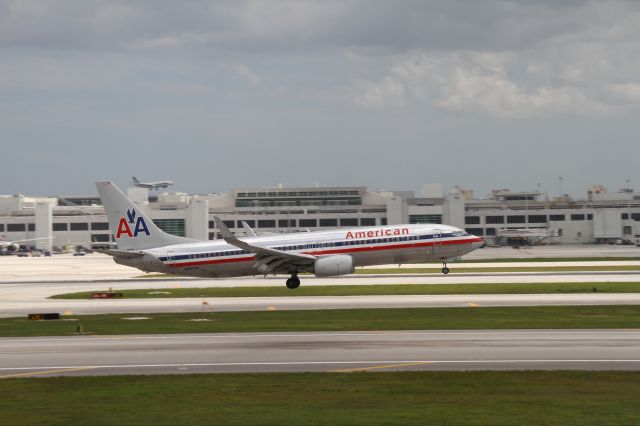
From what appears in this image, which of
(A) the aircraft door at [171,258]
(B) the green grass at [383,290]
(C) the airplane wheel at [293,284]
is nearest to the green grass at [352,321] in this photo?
(B) the green grass at [383,290]

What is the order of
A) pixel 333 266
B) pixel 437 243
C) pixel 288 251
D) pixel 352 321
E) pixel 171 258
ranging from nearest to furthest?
1. pixel 352 321
2. pixel 333 266
3. pixel 288 251
4. pixel 171 258
5. pixel 437 243

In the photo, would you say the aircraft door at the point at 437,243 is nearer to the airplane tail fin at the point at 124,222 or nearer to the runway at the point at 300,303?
the runway at the point at 300,303

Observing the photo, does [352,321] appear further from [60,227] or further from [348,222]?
[60,227]

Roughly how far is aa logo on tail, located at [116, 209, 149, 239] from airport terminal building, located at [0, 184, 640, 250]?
Result: 266ft

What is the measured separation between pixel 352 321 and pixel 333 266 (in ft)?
70.9

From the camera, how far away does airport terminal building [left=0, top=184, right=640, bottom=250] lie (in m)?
151

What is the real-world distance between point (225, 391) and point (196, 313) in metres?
22.1

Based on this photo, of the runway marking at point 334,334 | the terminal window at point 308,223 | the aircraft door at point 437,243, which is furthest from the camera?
the terminal window at point 308,223

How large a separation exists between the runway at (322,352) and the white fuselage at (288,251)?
28.0 metres

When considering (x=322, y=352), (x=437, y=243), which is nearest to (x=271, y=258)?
(x=437, y=243)

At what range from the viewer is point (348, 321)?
1513 inches

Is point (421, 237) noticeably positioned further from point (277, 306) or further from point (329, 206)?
point (329, 206)

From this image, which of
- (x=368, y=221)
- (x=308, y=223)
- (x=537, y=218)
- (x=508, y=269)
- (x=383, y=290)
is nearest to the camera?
(x=383, y=290)

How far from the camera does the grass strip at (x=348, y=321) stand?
118 ft
